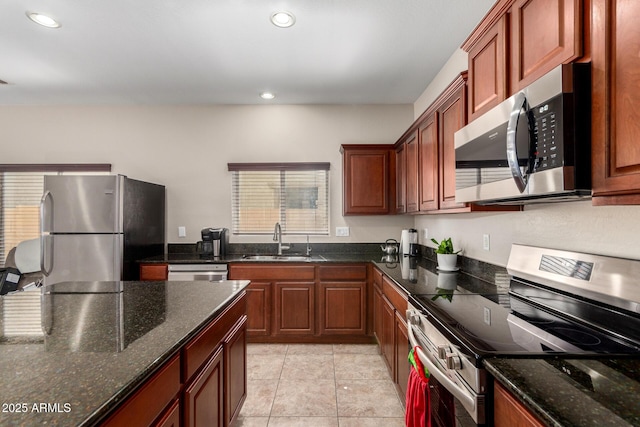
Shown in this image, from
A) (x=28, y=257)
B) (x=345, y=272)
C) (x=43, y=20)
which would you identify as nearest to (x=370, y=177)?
(x=345, y=272)

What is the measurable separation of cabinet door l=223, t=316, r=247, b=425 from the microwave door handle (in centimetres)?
155

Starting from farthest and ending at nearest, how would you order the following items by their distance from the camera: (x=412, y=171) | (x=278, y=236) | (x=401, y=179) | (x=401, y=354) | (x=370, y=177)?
1. (x=278, y=236)
2. (x=370, y=177)
3. (x=401, y=179)
4. (x=412, y=171)
5. (x=401, y=354)

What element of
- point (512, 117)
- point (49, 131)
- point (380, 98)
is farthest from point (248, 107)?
point (512, 117)

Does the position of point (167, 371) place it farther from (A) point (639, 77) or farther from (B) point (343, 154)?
(B) point (343, 154)

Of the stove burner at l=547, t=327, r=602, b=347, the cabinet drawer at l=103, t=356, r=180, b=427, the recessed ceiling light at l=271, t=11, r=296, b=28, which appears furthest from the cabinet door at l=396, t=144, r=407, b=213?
the cabinet drawer at l=103, t=356, r=180, b=427

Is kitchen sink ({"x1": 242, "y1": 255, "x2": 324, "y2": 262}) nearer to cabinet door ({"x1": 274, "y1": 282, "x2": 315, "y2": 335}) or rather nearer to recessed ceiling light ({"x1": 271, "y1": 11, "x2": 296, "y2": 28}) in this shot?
cabinet door ({"x1": 274, "y1": 282, "x2": 315, "y2": 335})

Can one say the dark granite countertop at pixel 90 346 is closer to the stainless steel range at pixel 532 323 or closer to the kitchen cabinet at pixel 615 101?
the stainless steel range at pixel 532 323

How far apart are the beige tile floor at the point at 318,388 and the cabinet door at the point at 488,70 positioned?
199 cm

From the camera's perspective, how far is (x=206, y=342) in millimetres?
1416

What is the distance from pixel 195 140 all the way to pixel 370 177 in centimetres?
220

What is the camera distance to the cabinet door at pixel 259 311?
3.34 m

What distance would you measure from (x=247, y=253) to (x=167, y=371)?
2.86m

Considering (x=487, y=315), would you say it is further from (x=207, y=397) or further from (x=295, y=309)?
(x=295, y=309)

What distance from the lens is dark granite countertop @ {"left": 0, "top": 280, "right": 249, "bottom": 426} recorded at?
721 millimetres
